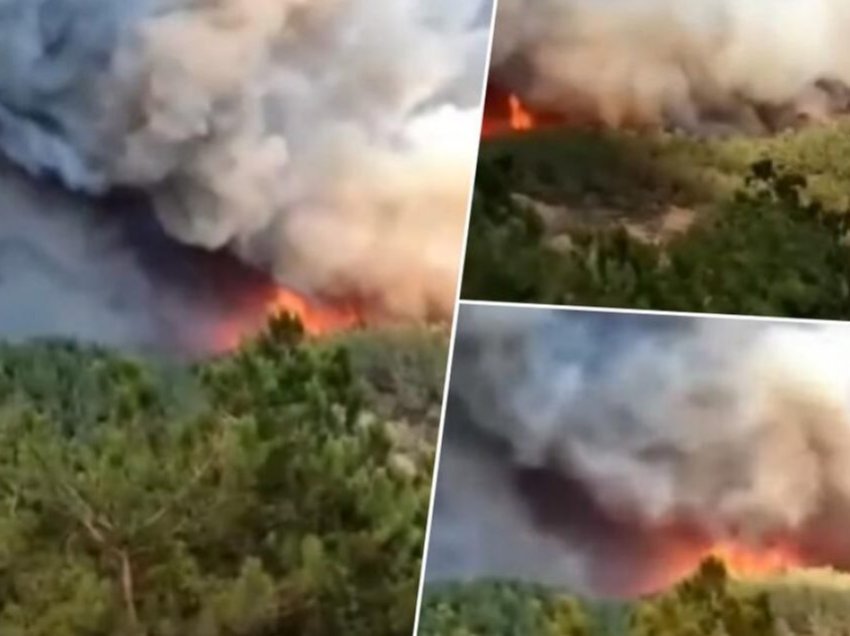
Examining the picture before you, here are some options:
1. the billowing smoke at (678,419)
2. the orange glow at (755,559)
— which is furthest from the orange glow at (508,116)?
the orange glow at (755,559)

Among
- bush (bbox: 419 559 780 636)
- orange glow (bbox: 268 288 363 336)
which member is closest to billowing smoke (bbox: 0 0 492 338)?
orange glow (bbox: 268 288 363 336)

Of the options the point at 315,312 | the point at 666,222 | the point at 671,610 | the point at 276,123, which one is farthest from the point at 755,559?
the point at 276,123

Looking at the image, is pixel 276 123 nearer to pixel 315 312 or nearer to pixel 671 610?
pixel 315 312

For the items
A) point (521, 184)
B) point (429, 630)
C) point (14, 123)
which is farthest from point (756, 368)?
point (14, 123)

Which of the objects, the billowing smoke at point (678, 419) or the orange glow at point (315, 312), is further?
the orange glow at point (315, 312)

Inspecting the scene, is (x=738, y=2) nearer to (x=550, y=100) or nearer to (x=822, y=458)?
(x=550, y=100)

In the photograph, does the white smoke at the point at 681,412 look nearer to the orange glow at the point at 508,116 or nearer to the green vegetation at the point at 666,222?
the green vegetation at the point at 666,222
